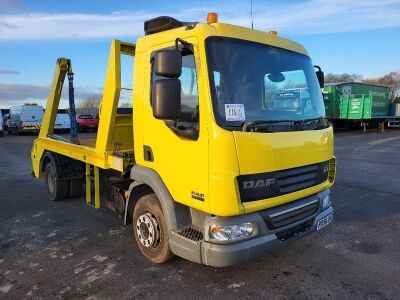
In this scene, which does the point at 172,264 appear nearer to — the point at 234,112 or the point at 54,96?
the point at 234,112

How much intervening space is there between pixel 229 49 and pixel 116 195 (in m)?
2.67

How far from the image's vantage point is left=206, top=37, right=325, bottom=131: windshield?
3.55 meters

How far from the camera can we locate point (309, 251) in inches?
189

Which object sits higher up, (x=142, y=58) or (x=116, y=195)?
(x=142, y=58)

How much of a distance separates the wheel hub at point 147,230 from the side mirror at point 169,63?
66.5 inches

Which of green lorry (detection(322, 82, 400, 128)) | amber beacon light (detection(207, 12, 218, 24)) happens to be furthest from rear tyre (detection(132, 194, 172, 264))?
green lorry (detection(322, 82, 400, 128))

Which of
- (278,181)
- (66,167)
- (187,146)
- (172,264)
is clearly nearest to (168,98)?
(187,146)

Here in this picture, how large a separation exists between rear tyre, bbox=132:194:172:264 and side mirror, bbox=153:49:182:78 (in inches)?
59.7

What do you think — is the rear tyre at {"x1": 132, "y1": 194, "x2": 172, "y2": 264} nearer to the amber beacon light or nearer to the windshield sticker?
the windshield sticker

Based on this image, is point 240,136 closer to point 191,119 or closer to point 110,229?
point 191,119

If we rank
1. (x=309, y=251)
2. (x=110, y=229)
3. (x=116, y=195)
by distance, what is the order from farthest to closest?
(x=110, y=229)
(x=116, y=195)
(x=309, y=251)

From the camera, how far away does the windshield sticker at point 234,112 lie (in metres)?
3.50

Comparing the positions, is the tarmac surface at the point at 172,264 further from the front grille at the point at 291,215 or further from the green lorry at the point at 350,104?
the green lorry at the point at 350,104

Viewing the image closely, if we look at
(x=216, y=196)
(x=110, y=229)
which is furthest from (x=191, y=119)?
(x=110, y=229)
